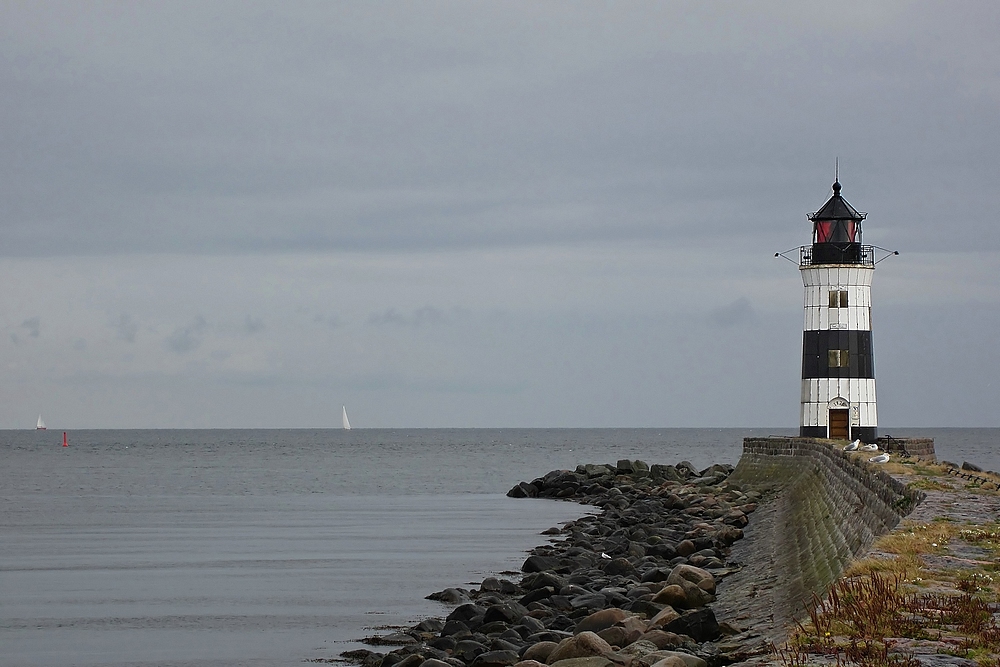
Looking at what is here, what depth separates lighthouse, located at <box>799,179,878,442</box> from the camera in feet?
111

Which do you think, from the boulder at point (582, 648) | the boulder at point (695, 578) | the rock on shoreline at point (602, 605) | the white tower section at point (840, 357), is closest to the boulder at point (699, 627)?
the rock on shoreline at point (602, 605)

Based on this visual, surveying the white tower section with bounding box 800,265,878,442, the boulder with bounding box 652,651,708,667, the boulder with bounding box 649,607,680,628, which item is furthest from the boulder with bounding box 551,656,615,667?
the white tower section with bounding box 800,265,878,442

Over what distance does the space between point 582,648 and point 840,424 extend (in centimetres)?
2503

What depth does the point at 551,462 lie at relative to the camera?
9119cm

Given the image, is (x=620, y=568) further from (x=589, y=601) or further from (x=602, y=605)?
(x=602, y=605)

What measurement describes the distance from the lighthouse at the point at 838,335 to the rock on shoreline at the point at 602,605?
420 centimetres

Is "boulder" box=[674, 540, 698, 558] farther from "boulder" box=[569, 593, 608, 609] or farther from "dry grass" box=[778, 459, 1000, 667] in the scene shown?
"dry grass" box=[778, 459, 1000, 667]

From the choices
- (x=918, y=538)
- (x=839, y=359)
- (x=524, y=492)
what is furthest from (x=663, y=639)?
(x=524, y=492)

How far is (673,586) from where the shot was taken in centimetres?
1476

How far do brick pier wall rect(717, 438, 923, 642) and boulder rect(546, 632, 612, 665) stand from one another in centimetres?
144

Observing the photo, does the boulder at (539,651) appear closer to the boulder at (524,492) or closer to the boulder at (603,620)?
the boulder at (603,620)

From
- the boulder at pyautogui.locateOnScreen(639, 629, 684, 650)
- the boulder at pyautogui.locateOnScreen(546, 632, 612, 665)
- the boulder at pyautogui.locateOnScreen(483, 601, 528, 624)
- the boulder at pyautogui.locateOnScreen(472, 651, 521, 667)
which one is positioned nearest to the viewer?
the boulder at pyautogui.locateOnScreen(546, 632, 612, 665)

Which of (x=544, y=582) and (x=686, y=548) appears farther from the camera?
(x=686, y=548)

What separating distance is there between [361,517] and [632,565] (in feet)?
65.3
